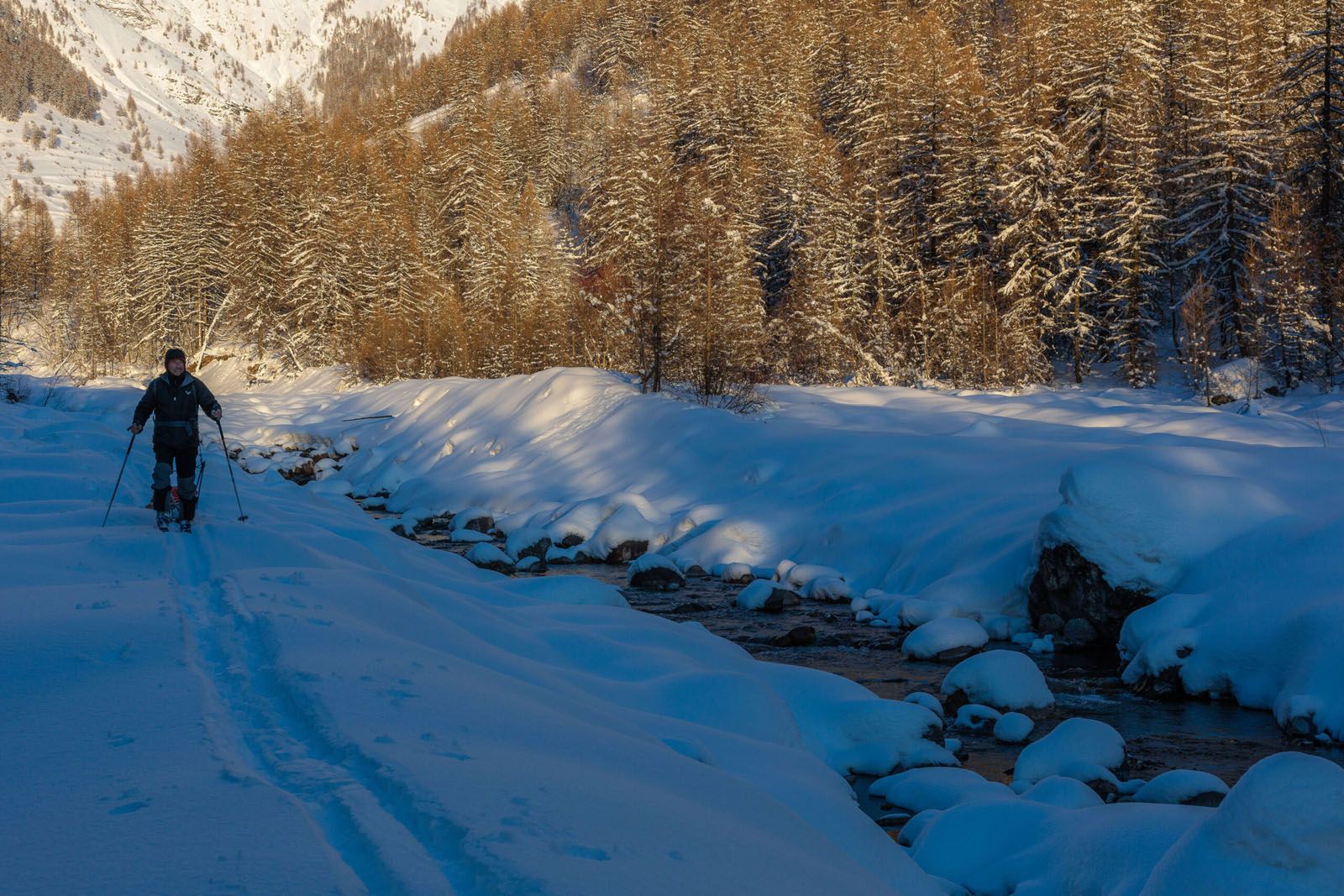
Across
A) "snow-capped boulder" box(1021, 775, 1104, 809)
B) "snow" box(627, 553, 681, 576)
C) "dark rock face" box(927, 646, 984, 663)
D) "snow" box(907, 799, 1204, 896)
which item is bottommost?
"dark rock face" box(927, 646, 984, 663)

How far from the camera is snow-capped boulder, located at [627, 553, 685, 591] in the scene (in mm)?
12688

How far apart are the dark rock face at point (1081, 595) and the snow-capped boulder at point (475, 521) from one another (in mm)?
10557

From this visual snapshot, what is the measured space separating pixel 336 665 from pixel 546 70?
8901 centimetres

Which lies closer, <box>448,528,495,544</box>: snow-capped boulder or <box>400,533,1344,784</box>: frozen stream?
<box>400,533,1344,784</box>: frozen stream

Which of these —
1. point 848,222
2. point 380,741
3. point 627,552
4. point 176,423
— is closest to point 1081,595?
point 627,552

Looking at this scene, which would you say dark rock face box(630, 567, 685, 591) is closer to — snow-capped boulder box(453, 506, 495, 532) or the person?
snow-capped boulder box(453, 506, 495, 532)

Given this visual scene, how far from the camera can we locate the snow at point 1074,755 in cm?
612

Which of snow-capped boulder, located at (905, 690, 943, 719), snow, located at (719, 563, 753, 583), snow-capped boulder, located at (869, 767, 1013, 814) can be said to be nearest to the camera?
snow-capped boulder, located at (869, 767, 1013, 814)

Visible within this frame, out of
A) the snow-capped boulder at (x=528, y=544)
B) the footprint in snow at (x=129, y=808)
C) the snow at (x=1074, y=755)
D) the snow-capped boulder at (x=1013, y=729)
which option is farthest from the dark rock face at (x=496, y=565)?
the footprint in snow at (x=129, y=808)

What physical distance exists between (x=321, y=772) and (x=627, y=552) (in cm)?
1168

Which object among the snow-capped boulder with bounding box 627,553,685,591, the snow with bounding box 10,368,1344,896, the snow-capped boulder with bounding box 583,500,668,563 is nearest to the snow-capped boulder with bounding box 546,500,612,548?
the snow with bounding box 10,368,1344,896

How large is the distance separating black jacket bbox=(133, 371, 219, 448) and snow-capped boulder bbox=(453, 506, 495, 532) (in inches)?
313

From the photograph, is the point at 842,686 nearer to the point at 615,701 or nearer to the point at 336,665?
the point at 615,701

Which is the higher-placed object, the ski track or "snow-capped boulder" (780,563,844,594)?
the ski track
